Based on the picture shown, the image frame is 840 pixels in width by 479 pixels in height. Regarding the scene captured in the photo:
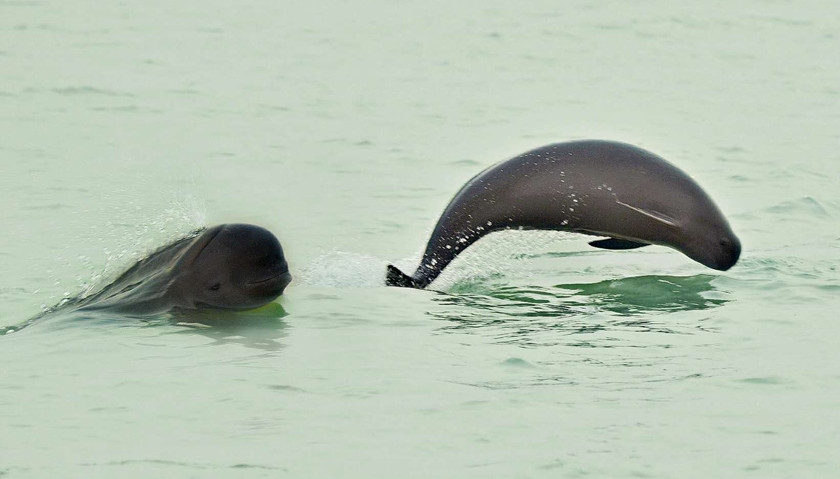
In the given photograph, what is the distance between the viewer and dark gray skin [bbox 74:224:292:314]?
859 cm

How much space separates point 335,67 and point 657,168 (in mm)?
11345

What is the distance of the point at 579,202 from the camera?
9922 millimetres

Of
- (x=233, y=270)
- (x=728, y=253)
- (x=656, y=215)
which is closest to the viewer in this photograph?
(x=233, y=270)

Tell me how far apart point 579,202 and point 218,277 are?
2838 millimetres

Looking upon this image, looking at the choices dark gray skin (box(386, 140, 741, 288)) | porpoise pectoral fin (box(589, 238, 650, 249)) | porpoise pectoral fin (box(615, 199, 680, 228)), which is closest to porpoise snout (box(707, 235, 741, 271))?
dark gray skin (box(386, 140, 741, 288))

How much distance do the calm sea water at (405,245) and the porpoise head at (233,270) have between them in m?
0.18


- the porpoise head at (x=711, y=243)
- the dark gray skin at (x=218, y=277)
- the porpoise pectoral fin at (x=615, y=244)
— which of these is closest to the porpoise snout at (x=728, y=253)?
the porpoise head at (x=711, y=243)

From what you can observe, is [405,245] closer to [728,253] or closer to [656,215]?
[656,215]

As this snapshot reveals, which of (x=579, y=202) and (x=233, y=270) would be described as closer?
(x=233, y=270)

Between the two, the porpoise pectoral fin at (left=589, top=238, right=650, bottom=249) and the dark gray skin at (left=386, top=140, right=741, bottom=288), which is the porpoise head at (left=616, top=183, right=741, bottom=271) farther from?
the porpoise pectoral fin at (left=589, top=238, right=650, bottom=249)

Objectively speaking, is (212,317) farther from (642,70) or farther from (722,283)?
(642,70)

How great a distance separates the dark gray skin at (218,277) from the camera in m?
8.59

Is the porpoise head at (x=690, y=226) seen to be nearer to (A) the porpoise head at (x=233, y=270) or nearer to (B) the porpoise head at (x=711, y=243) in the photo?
(B) the porpoise head at (x=711, y=243)

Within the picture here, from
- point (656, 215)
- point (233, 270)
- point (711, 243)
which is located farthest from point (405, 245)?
point (233, 270)
